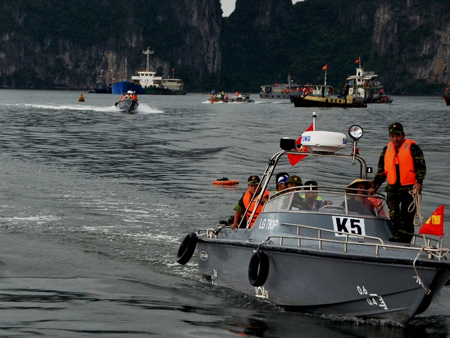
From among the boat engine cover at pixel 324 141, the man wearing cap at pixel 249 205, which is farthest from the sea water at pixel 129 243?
the boat engine cover at pixel 324 141

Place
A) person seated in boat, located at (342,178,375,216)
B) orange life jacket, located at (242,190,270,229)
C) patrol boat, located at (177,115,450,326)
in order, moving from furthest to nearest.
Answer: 1. orange life jacket, located at (242,190,270,229)
2. person seated in boat, located at (342,178,375,216)
3. patrol boat, located at (177,115,450,326)

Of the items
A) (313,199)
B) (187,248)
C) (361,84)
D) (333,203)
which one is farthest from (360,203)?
(361,84)

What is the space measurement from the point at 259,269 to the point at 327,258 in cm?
107

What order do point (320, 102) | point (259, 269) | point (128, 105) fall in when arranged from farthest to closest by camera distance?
1. point (320, 102)
2. point (128, 105)
3. point (259, 269)

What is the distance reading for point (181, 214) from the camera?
62.7 feet

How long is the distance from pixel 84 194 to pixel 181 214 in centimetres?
377

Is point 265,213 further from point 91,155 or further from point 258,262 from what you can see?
point 91,155

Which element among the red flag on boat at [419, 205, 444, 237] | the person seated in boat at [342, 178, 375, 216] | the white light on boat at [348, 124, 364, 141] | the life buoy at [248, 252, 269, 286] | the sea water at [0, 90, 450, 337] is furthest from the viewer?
the white light on boat at [348, 124, 364, 141]

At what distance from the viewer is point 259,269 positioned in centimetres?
1041

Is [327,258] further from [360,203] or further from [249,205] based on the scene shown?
[249,205]

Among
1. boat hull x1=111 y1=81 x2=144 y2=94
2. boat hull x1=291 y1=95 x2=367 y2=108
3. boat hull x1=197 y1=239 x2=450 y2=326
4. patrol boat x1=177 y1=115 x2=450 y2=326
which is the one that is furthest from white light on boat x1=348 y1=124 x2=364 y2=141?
boat hull x1=111 y1=81 x2=144 y2=94

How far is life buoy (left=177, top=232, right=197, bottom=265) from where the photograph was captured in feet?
41.9

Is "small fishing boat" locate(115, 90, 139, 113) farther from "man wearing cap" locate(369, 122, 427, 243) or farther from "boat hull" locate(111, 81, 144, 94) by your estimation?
"boat hull" locate(111, 81, 144, 94)

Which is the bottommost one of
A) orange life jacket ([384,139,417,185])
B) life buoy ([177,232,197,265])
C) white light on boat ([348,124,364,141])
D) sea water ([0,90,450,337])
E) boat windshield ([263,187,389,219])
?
sea water ([0,90,450,337])
